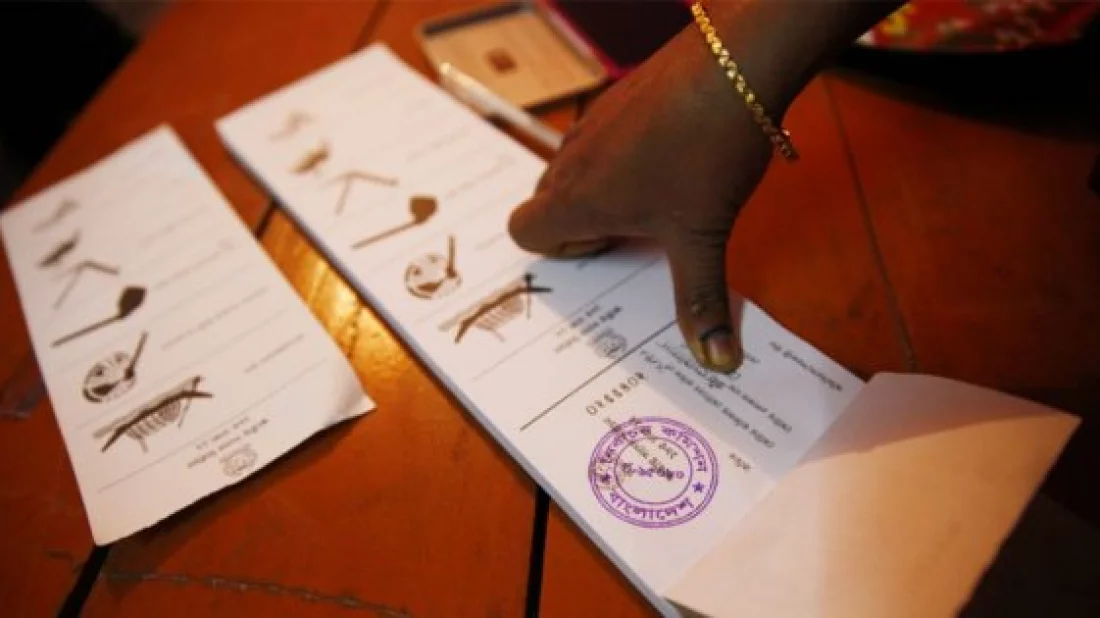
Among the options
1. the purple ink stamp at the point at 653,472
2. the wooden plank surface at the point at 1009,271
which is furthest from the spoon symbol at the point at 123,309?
the wooden plank surface at the point at 1009,271

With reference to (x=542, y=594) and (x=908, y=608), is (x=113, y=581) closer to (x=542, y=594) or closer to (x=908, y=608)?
(x=542, y=594)

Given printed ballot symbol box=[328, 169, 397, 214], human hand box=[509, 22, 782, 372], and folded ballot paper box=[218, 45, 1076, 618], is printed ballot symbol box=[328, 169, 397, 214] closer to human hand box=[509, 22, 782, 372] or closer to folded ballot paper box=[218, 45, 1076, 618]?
folded ballot paper box=[218, 45, 1076, 618]

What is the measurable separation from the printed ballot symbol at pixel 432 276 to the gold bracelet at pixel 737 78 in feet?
0.69

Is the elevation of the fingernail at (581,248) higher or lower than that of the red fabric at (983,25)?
higher

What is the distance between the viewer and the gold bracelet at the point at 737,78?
1.21ft

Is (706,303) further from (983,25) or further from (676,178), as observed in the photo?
(983,25)

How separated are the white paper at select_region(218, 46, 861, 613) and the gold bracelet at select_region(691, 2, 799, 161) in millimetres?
118

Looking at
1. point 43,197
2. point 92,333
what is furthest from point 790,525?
point 43,197

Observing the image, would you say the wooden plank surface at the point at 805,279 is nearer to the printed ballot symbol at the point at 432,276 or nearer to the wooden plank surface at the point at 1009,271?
the wooden plank surface at the point at 1009,271

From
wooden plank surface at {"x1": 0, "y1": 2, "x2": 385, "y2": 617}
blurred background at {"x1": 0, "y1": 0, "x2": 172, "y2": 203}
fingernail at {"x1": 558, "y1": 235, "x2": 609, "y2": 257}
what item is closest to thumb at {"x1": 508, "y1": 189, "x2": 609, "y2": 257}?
fingernail at {"x1": 558, "y1": 235, "x2": 609, "y2": 257}

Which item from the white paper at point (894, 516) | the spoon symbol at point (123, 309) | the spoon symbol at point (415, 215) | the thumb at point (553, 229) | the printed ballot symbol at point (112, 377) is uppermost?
the spoon symbol at point (123, 309)

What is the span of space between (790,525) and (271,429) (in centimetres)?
28

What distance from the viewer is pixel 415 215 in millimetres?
537

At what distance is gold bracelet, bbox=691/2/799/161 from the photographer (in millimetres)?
368
